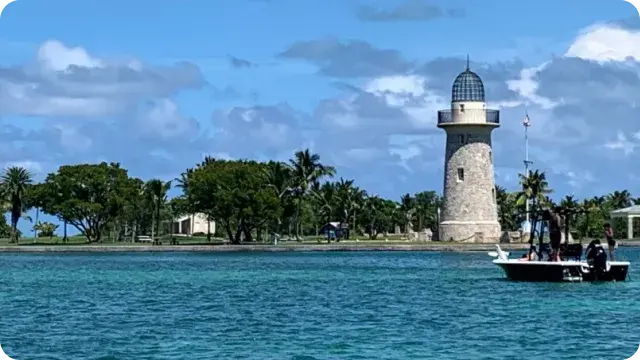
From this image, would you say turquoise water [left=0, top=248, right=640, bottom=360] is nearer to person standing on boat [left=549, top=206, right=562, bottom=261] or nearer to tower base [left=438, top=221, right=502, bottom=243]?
person standing on boat [left=549, top=206, right=562, bottom=261]

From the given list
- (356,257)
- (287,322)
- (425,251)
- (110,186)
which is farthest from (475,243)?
(287,322)

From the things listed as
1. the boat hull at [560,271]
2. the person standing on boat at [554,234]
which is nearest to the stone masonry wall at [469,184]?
the boat hull at [560,271]

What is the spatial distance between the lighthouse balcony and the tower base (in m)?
6.59

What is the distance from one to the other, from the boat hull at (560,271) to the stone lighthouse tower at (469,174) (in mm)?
39881

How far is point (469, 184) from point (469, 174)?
0.68 m

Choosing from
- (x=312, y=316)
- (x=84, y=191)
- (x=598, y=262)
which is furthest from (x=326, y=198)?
(x=312, y=316)

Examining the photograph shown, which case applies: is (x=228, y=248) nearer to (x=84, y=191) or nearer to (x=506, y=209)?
(x=84, y=191)

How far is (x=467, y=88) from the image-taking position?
91688 millimetres

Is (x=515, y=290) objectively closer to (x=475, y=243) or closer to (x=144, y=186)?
(x=475, y=243)

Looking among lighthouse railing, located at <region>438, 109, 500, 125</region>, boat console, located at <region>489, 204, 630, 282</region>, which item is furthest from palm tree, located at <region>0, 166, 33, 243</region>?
boat console, located at <region>489, 204, 630, 282</region>

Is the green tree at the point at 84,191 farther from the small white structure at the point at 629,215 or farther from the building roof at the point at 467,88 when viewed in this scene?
the small white structure at the point at 629,215

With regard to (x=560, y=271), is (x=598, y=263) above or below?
above

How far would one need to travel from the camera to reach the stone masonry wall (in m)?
88.1

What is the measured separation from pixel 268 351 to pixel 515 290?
1822 cm
